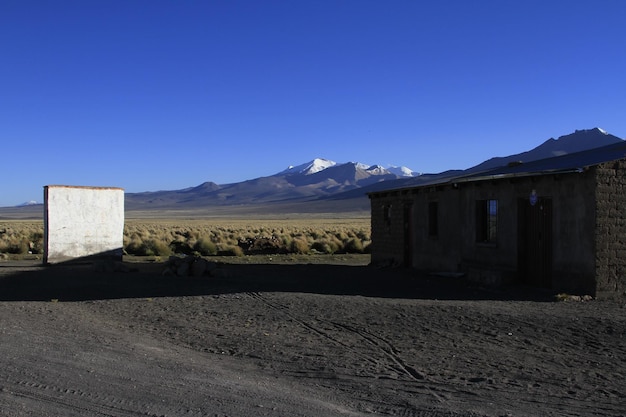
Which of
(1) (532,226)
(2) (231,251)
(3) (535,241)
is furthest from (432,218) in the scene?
(2) (231,251)

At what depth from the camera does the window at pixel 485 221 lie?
60.2ft

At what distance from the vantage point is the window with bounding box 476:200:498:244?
1836 centimetres

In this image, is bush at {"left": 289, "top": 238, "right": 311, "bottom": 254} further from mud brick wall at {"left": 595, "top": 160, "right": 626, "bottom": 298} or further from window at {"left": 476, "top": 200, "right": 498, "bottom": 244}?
mud brick wall at {"left": 595, "top": 160, "right": 626, "bottom": 298}

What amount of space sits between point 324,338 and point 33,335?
4.27 metres

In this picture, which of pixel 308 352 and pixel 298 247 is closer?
pixel 308 352

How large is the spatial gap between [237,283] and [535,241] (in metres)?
7.92

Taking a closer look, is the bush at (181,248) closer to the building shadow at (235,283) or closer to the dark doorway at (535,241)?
the building shadow at (235,283)

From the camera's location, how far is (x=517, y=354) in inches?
362

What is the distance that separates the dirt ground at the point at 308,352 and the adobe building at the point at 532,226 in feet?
2.92

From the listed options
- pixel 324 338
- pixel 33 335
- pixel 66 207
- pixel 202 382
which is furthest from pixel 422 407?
pixel 66 207

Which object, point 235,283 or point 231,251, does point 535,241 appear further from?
point 231,251

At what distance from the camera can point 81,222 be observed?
24.8 meters

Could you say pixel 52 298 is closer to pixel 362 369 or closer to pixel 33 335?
pixel 33 335

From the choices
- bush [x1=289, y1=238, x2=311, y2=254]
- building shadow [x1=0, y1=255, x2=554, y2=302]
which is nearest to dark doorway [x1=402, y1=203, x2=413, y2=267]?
building shadow [x1=0, y1=255, x2=554, y2=302]
